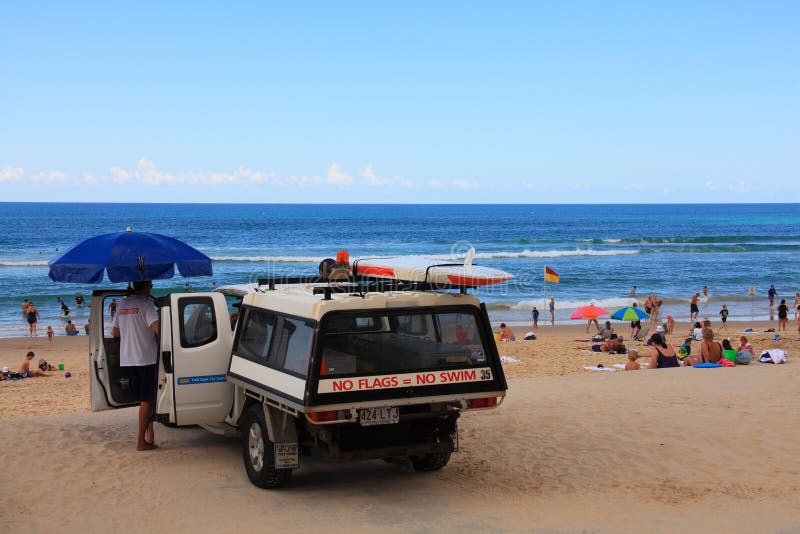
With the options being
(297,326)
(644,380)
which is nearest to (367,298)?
(297,326)

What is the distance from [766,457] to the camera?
8805 millimetres

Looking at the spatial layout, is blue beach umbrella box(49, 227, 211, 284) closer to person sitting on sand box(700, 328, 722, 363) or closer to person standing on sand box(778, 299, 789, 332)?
person sitting on sand box(700, 328, 722, 363)

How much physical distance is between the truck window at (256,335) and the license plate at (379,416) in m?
1.17

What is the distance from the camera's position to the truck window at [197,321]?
8.27 meters

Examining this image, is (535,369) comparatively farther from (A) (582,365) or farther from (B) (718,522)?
(B) (718,522)

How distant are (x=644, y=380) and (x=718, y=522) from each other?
7.27 meters

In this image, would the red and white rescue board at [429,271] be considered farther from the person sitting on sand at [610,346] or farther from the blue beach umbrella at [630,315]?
the blue beach umbrella at [630,315]

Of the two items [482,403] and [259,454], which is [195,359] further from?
[482,403]

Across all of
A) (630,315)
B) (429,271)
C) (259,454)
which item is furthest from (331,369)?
(630,315)

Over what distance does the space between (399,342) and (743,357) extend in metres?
11.4

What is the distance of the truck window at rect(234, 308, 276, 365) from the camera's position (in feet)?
24.8

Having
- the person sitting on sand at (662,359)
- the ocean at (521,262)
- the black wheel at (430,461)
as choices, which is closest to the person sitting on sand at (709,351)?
the person sitting on sand at (662,359)

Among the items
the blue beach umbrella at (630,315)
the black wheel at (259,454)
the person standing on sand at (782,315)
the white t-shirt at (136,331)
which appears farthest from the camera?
the person standing on sand at (782,315)

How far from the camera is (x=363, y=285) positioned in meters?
7.65
